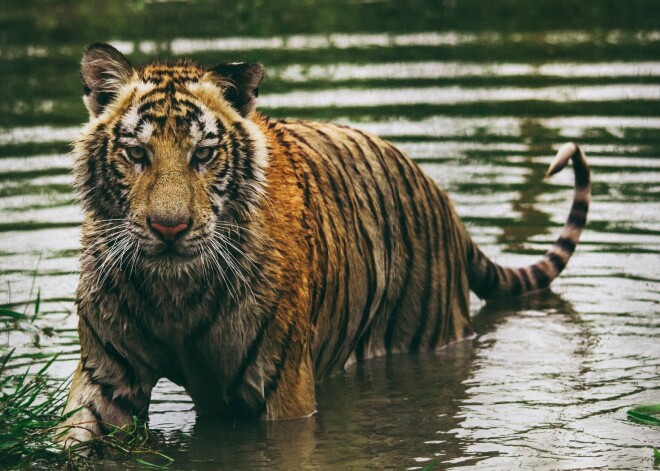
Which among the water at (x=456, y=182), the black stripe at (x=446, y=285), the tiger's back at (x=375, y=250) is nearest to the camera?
the water at (x=456, y=182)

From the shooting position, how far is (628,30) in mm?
14180

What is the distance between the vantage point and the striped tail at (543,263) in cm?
688

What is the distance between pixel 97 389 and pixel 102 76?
1.02m

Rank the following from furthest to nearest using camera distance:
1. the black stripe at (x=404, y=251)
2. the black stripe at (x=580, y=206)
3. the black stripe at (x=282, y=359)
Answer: the black stripe at (x=580, y=206) → the black stripe at (x=404, y=251) → the black stripe at (x=282, y=359)

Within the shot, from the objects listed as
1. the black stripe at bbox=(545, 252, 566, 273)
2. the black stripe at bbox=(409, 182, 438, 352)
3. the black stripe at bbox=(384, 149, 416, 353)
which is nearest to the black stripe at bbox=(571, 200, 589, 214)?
the black stripe at bbox=(545, 252, 566, 273)

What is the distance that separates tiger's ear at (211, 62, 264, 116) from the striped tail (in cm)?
201

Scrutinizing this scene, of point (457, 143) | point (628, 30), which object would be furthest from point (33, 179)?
point (628, 30)

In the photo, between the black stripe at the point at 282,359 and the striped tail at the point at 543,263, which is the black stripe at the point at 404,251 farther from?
the black stripe at the point at 282,359

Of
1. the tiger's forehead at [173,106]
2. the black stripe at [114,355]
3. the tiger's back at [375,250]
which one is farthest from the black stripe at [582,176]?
the black stripe at [114,355]

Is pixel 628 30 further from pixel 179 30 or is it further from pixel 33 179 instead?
pixel 33 179

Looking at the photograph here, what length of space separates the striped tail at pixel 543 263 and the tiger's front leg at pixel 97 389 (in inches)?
85.9

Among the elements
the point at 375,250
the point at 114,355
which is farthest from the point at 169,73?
the point at 375,250

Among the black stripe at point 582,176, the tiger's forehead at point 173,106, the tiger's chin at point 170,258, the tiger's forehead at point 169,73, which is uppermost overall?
the tiger's forehead at point 169,73

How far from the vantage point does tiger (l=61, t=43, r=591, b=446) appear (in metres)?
4.79
